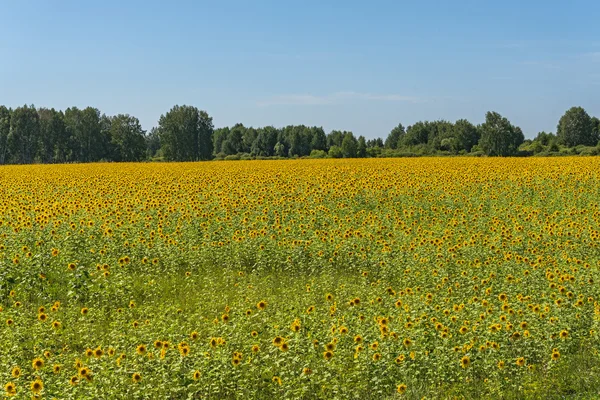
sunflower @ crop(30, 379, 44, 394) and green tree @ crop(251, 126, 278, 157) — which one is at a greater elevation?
green tree @ crop(251, 126, 278, 157)

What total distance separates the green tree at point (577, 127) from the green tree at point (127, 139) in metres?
71.5

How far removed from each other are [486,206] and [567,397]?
10734mm

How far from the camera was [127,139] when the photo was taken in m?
87.3

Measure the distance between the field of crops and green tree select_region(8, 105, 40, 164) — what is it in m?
72.1

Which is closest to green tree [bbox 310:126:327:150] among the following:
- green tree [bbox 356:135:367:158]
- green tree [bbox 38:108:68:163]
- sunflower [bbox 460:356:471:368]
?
green tree [bbox 38:108:68:163]

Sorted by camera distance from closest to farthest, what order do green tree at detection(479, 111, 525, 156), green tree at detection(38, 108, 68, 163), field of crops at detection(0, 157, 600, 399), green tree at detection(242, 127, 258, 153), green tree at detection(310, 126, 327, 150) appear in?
field of crops at detection(0, 157, 600, 399) → green tree at detection(479, 111, 525, 156) → green tree at detection(38, 108, 68, 163) → green tree at detection(310, 126, 327, 150) → green tree at detection(242, 127, 258, 153)

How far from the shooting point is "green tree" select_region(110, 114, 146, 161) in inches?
3447

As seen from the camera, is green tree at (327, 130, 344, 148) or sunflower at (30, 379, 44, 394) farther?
green tree at (327, 130, 344, 148)

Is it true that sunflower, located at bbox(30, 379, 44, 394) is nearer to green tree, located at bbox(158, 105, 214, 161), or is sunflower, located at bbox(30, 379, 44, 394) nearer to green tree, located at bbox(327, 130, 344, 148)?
green tree, located at bbox(158, 105, 214, 161)

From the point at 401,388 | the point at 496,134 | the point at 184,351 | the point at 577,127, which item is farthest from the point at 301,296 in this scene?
the point at 577,127

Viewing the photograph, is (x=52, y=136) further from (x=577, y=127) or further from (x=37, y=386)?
(x=577, y=127)

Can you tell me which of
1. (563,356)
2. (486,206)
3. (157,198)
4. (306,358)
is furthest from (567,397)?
(157,198)

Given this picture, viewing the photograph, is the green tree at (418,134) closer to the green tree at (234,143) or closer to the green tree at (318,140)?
the green tree at (318,140)

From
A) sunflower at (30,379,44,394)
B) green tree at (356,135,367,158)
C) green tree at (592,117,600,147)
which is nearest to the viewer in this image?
sunflower at (30,379,44,394)
